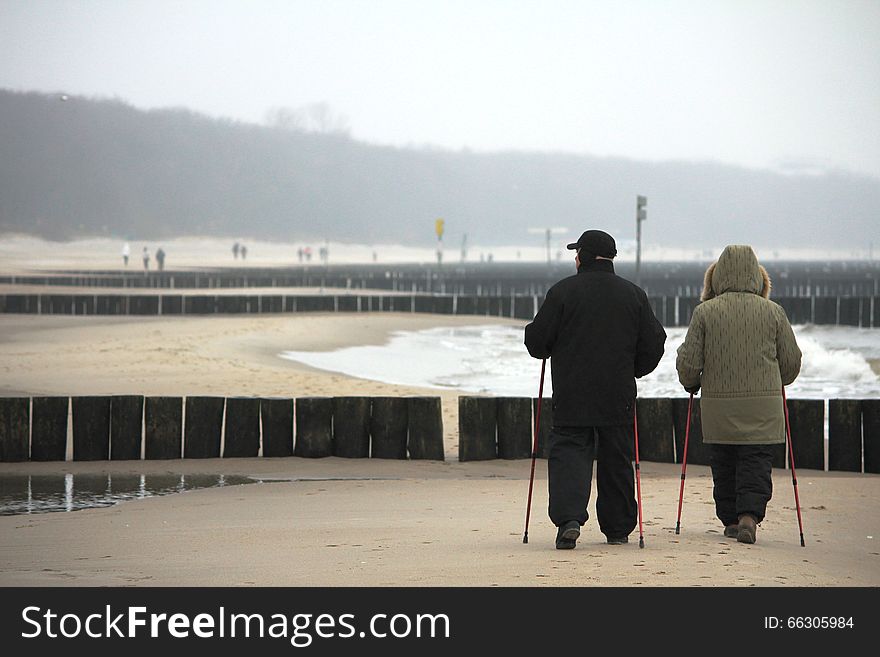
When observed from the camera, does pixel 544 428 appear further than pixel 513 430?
No

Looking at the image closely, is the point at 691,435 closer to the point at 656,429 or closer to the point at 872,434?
the point at 656,429

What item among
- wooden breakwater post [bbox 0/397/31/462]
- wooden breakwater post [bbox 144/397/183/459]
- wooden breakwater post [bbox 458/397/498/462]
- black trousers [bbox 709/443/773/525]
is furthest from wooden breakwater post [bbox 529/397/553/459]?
wooden breakwater post [bbox 0/397/31/462]

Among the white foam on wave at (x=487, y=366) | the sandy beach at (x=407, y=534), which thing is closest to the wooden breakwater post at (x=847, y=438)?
the sandy beach at (x=407, y=534)

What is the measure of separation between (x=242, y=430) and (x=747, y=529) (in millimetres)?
5721

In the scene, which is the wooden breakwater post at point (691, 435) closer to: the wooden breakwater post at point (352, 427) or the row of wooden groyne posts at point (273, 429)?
the row of wooden groyne posts at point (273, 429)

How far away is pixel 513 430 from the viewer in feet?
37.4

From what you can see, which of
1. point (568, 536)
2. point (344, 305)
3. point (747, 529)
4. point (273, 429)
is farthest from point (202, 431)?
point (344, 305)

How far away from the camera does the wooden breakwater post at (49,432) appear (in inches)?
447

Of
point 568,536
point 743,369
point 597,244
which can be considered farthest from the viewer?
point 743,369

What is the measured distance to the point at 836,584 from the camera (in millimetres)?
5875

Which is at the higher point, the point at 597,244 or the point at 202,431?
the point at 597,244

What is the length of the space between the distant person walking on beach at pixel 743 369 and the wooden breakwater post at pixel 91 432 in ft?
20.2

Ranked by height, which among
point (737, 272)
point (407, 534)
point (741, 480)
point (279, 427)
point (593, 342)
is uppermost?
point (737, 272)

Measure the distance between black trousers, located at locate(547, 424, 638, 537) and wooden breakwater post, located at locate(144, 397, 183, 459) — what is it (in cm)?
540
